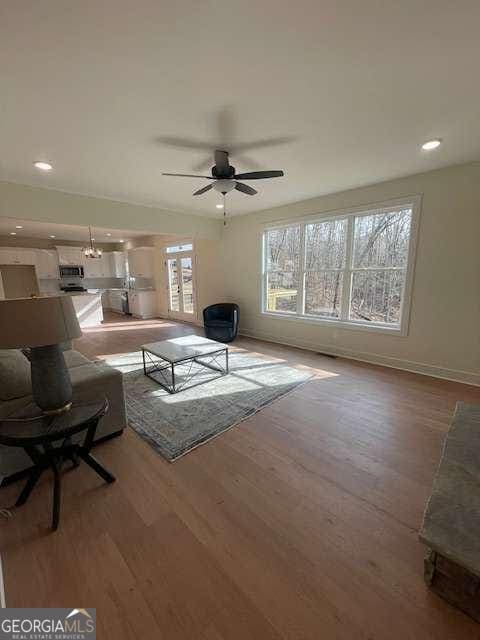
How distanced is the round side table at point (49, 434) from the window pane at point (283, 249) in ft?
13.4

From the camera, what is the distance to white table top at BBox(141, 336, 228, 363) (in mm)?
3195

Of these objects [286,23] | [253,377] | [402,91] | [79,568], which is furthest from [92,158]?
[79,568]

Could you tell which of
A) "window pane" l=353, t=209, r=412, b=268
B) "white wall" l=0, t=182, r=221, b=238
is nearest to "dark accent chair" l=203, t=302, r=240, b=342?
"white wall" l=0, t=182, r=221, b=238

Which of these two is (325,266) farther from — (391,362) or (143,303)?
(143,303)

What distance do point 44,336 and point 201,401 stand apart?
179 cm

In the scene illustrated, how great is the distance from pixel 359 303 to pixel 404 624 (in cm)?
376

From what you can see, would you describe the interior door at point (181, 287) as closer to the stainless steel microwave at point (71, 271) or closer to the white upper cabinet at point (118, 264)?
the white upper cabinet at point (118, 264)

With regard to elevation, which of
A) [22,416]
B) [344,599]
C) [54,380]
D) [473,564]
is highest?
[54,380]

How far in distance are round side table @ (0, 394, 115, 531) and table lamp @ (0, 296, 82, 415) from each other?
10 cm

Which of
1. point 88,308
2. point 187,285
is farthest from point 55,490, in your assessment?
point 88,308

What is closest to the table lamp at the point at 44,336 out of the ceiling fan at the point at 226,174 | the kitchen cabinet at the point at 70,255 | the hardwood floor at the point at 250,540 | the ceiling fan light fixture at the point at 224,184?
the hardwood floor at the point at 250,540

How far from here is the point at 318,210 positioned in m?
4.39

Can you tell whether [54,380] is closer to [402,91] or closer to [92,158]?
[92,158]

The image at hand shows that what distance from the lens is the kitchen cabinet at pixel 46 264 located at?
7.27 meters
